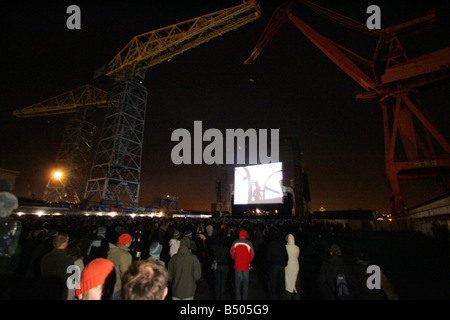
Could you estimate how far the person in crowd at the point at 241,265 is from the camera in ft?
16.3

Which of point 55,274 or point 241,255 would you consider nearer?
point 55,274

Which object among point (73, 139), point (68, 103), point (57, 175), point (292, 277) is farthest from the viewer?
point (68, 103)

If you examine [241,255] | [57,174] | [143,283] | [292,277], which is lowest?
[292,277]

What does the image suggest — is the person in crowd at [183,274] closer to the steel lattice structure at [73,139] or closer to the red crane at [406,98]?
the red crane at [406,98]

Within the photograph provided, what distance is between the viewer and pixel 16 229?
11.1 feet

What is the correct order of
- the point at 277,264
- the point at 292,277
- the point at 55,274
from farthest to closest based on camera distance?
the point at 277,264
the point at 292,277
the point at 55,274

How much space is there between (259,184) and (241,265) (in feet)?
91.1

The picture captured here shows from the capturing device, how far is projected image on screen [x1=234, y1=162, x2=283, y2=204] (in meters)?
30.1

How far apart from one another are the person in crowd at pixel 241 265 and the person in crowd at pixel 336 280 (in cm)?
169

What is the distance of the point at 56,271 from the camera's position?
3.21 metres

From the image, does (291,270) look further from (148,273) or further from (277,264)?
(148,273)

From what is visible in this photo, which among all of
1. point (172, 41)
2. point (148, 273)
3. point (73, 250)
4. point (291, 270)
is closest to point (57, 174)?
point (172, 41)
